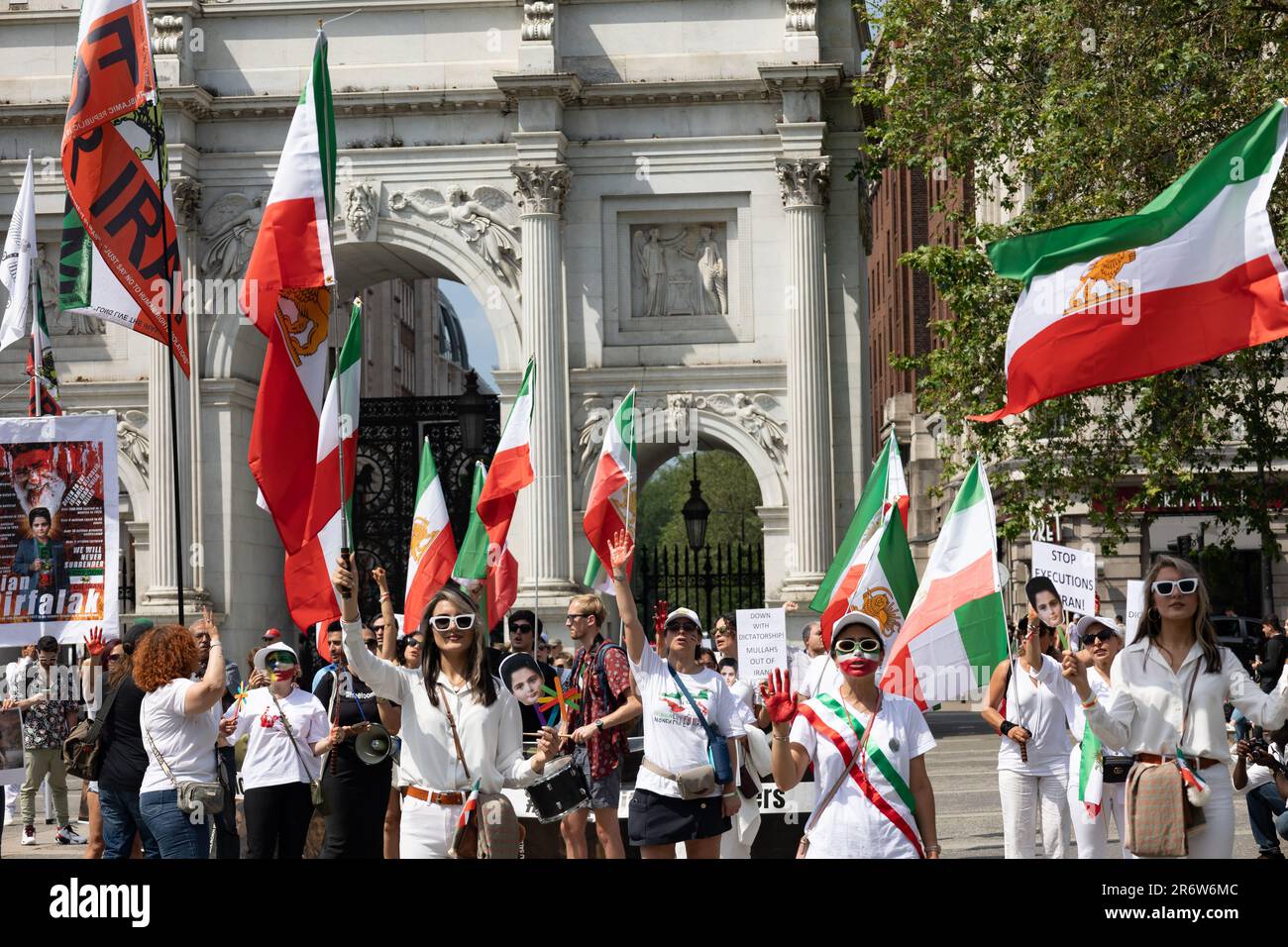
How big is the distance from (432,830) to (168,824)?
254cm

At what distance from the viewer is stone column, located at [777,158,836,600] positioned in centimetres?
2969

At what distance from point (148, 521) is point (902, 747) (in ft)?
80.0

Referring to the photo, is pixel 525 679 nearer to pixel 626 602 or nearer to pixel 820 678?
pixel 626 602

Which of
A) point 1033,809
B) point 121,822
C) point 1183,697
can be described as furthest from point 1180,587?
point 121,822

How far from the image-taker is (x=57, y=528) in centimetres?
1199

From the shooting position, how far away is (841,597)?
53.0ft

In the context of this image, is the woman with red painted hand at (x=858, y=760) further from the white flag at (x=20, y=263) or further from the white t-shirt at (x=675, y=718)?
the white flag at (x=20, y=263)

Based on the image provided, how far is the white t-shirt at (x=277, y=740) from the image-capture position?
40.7 feet

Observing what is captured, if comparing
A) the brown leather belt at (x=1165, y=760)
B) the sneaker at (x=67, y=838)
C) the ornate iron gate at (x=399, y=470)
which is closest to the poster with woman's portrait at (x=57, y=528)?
the brown leather belt at (x=1165, y=760)

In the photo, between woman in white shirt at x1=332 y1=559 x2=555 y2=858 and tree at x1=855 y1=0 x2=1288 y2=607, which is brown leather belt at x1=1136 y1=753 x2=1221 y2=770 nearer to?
woman in white shirt at x1=332 y1=559 x2=555 y2=858

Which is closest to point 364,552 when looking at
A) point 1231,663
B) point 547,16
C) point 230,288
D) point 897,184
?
point 230,288

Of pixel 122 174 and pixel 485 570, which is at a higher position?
pixel 122 174

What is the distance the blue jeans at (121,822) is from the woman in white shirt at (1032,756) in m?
5.38

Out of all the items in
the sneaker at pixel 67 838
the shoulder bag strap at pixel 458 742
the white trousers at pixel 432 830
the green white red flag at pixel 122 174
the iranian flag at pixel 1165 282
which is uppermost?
the green white red flag at pixel 122 174
